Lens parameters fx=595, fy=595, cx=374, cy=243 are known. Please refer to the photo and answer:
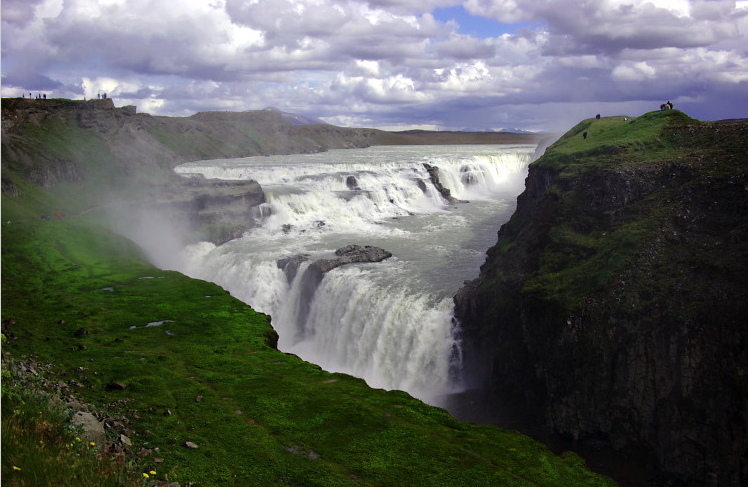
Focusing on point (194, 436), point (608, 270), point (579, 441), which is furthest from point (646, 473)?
point (194, 436)

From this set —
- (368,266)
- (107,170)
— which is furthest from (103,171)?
(368,266)

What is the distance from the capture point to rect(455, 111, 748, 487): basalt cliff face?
24.8 m

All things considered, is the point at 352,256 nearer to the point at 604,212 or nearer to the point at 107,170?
the point at 604,212

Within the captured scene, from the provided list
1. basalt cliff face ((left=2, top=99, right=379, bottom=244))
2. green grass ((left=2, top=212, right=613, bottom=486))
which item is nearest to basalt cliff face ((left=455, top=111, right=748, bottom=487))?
green grass ((left=2, top=212, right=613, bottom=486))

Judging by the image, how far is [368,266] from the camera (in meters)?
47.5

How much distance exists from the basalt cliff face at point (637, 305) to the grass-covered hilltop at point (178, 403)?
18.6 feet

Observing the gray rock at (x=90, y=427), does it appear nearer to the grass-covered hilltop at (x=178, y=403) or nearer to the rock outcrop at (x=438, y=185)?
the grass-covered hilltop at (x=178, y=403)

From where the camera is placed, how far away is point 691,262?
94.1 feet

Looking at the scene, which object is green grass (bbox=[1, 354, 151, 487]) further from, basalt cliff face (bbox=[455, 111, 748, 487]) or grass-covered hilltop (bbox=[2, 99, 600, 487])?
basalt cliff face (bbox=[455, 111, 748, 487])

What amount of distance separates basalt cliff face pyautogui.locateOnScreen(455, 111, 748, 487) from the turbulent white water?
10.9 ft

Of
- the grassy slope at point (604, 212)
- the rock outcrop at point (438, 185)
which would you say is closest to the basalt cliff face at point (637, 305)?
the grassy slope at point (604, 212)

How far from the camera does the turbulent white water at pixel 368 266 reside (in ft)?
127

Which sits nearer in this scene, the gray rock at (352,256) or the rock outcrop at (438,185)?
the gray rock at (352,256)

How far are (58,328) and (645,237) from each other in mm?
31802
